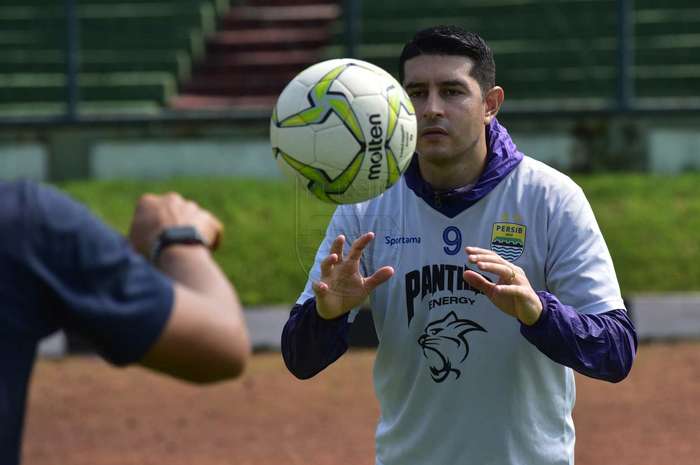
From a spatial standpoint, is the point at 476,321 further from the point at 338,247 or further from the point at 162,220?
the point at 162,220

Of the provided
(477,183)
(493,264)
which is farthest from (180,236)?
(477,183)

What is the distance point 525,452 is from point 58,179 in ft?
34.3

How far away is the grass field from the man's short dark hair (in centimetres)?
528

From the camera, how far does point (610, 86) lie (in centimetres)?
1259

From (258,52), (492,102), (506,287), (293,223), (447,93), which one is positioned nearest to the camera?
(506,287)

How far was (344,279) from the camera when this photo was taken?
3.06 m

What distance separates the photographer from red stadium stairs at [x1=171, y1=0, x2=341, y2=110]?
47.4ft

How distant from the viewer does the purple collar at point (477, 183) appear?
341cm

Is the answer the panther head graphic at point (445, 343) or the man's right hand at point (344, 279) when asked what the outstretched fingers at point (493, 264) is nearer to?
the man's right hand at point (344, 279)

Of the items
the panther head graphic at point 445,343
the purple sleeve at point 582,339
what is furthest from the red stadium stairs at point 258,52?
the purple sleeve at point 582,339

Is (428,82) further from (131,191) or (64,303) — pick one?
(131,191)

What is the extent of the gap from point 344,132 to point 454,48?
2.22 feet

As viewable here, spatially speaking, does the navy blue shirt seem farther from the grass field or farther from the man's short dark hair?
the grass field

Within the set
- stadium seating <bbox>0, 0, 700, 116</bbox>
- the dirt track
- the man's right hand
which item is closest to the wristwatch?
the man's right hand
